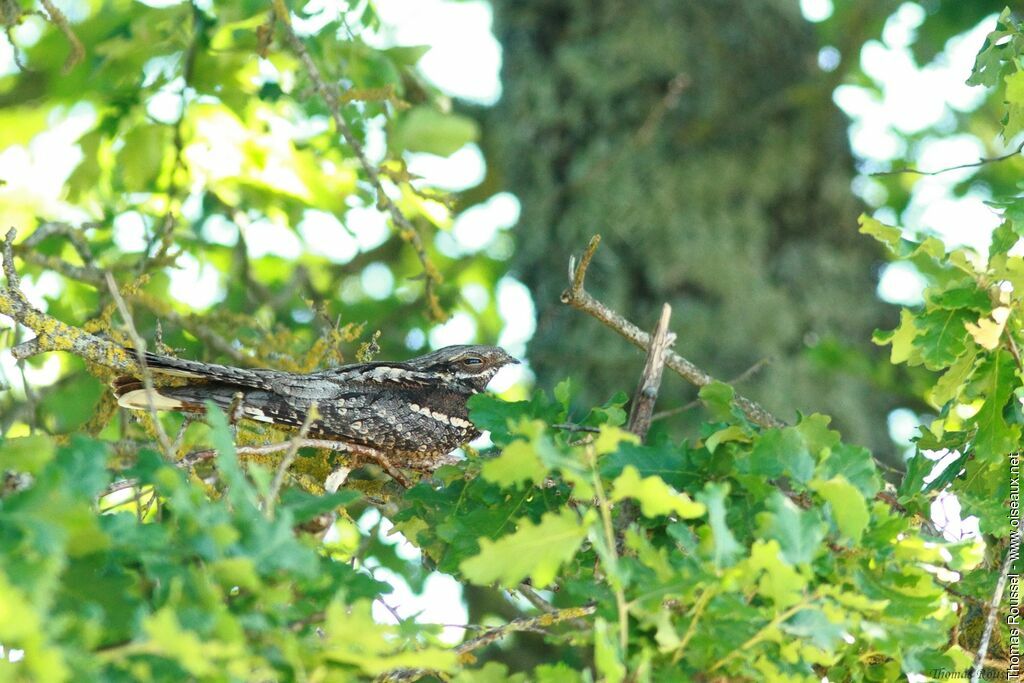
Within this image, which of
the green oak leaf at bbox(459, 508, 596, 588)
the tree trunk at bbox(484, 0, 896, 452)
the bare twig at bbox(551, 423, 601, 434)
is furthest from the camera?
the tree trunk at bbox(484, 0, 896, 452)

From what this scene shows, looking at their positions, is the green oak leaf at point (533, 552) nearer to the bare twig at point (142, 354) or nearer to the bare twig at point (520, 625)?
the bare twig at point (520, 625)

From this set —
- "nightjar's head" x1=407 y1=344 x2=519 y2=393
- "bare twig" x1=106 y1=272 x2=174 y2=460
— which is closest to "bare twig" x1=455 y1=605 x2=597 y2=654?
"bare twig" x1=106 y1=272 x2=174 y2=460

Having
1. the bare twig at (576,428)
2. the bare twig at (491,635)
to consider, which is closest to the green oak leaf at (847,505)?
the bare twig at (491,635)

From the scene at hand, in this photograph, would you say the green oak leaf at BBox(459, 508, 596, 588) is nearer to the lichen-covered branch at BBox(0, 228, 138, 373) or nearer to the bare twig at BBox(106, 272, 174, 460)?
the bare twig at BBox(106, 272, 174, 460)

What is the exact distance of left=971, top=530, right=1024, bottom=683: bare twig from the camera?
2.65 meters

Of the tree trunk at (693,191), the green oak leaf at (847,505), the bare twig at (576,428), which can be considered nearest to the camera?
the green oak leaf at (847,505)

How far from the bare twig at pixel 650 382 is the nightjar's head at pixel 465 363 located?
111cm

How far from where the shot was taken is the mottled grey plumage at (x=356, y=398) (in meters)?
3.43

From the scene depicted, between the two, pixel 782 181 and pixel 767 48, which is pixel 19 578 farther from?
pixel 767 48

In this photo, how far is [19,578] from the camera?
61.0 inches

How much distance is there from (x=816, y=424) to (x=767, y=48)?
507 centimetres

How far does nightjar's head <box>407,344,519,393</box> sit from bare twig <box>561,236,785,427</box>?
3.17 ft

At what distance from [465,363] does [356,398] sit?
0.65 meters

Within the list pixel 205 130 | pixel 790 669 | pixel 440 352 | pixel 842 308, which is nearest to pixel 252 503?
pixel 790 669
